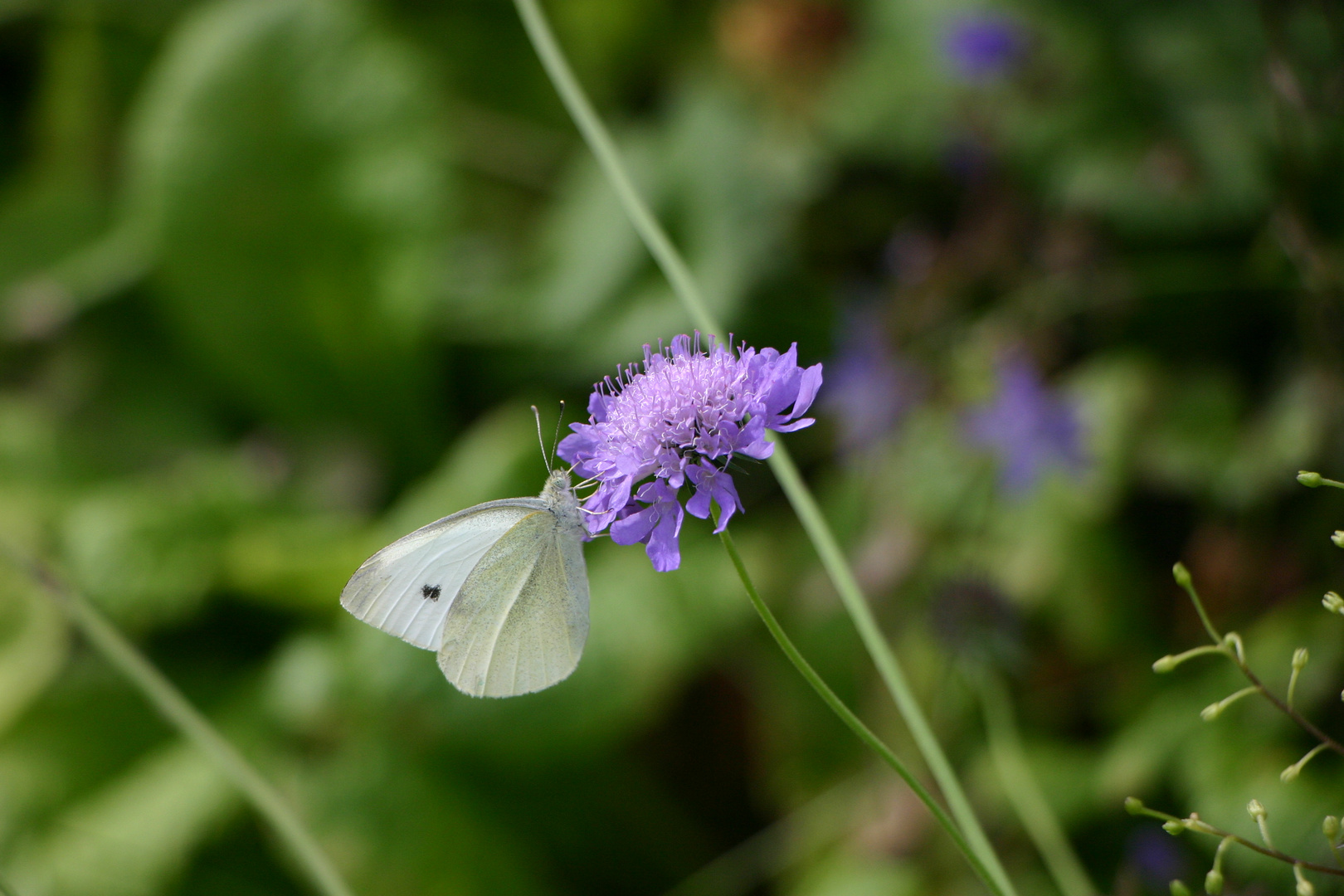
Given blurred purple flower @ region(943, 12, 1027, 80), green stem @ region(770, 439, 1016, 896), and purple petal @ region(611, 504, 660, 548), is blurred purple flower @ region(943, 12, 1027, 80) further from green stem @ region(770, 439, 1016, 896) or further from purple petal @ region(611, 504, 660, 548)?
purple petal @ region(611, 504, 660, 548)

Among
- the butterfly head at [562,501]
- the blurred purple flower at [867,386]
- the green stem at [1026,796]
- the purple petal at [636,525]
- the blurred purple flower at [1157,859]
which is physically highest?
the butterfly head at [562,501]

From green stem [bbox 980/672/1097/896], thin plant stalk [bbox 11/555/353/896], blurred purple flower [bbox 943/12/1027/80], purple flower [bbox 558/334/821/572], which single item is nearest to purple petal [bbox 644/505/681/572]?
purple flower [bbox 558/334/821/572]

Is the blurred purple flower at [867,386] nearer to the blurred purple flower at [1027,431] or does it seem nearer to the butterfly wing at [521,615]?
the blurred purple flower at [1027,431]

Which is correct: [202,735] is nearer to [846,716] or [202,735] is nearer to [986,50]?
[846,716]

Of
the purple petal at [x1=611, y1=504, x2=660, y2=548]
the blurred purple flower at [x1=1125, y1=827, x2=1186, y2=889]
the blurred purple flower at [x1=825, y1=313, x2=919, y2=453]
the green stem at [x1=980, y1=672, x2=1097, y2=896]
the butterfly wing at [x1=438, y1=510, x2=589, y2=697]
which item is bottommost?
the blurred purple flower at [x1=1125, y1=827, x2=1186, y2=889]

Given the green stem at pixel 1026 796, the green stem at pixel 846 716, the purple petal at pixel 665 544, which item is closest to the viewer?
the green stem at pixel 846 716

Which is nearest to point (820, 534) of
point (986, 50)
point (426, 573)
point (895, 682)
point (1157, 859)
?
point (895, 682)

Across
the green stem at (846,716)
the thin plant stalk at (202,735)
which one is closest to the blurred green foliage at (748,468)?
the green stem at (846,716)
